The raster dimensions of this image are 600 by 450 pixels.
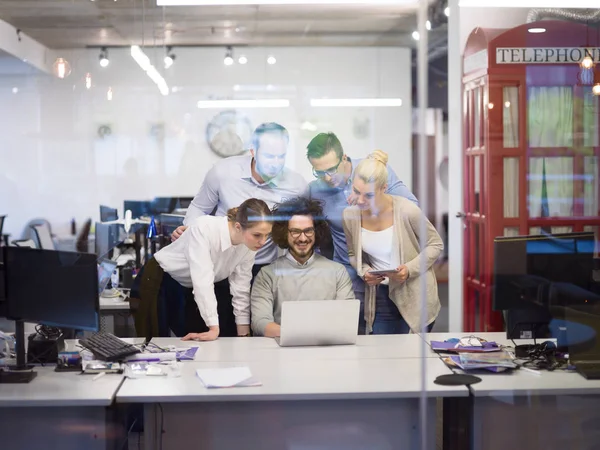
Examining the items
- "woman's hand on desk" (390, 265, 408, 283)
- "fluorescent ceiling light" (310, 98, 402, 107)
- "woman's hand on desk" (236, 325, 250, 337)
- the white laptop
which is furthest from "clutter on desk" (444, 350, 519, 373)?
"fluorescent ceiling light" (310, 98, 402, 107)

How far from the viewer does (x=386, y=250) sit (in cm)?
460

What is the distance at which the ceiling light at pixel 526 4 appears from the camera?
4762 mm

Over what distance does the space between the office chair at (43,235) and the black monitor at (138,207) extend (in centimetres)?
54

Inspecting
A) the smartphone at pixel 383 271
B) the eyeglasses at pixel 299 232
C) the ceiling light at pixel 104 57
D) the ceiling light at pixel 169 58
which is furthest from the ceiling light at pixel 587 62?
the ceiling light at pixel 104 57

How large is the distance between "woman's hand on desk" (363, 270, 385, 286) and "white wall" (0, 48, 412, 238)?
0.59 meters

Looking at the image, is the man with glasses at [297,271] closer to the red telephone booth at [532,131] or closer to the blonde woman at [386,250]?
the blonde woman at [386,250]

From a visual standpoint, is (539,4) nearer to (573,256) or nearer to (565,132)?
(565,132)

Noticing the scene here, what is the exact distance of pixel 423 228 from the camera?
4742 mm

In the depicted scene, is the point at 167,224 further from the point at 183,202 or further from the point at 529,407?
the point at 529,407

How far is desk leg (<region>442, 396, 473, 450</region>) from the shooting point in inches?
121

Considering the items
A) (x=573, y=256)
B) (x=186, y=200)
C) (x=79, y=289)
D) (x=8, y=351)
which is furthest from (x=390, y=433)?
(x=186, y=200)

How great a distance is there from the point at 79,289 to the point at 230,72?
1.90 m

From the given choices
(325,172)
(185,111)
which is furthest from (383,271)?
(185,111)

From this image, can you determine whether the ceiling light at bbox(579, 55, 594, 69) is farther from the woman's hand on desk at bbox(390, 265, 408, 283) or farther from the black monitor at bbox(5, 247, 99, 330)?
the black monitor at bbox(5, 247, 99, 330)
